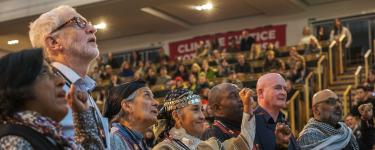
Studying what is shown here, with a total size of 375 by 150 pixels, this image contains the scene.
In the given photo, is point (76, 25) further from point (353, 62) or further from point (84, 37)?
point (353, 62)

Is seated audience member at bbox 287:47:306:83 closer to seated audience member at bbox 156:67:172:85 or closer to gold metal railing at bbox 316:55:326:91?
gold metal railing at bbox 316:55:326:91

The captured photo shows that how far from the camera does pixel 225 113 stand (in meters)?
4.06

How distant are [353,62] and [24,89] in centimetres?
1533

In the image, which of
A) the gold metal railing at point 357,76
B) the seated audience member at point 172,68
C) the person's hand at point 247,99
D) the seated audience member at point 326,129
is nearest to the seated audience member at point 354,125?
the seated audience member at point 326,129

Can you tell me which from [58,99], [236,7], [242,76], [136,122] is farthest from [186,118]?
[236,7]

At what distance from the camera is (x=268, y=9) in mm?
18609

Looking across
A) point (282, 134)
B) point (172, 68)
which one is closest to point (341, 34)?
point (172, 68)

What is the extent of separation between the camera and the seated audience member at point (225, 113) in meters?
3.97

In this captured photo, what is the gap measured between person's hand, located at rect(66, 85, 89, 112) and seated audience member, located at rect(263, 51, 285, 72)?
37.4 feet

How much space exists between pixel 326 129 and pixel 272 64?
30.5 ft

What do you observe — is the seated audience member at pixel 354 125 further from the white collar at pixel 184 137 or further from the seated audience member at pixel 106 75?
the seated audience member at pixel 106 75

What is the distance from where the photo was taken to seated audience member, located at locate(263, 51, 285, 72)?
13523 millimetres

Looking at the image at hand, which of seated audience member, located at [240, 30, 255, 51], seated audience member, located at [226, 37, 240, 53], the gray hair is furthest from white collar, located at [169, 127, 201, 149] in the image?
seated audience member, located at [226, 37, 240, 53]

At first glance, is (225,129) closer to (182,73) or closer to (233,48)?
(182,73)
